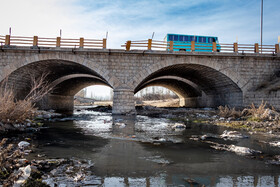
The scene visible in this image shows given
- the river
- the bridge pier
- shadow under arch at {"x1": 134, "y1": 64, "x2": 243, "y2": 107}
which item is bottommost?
the river

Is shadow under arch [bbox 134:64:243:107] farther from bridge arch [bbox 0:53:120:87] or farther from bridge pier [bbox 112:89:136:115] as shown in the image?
bridge arch [bbox 0:53:120:87]


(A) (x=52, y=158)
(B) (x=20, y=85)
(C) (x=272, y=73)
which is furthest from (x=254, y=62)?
(B) (x=20, y=85)

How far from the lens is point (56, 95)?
2548cm

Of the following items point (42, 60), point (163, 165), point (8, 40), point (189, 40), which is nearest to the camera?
point (163, 165)

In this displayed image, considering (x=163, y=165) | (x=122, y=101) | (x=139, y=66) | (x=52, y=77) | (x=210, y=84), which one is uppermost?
(x=139, y=66)

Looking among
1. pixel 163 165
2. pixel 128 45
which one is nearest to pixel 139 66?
pixel 128 45

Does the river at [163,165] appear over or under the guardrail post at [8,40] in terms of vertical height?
under

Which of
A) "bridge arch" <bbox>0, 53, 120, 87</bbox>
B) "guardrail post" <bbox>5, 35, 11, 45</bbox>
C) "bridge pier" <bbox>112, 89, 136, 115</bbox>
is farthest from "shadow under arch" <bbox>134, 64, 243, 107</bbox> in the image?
"guardrail post" <bbox>5, 35, 11, 45</bbox>

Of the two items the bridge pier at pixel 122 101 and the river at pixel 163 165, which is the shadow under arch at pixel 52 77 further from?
the river at pixel 163 165

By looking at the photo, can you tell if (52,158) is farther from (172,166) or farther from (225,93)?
(225,93)

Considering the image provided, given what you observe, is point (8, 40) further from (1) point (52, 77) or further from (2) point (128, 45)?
(2) point (128, 45)

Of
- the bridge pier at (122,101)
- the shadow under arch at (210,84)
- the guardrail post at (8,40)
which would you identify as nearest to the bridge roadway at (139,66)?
the bridge pier at (122,101)

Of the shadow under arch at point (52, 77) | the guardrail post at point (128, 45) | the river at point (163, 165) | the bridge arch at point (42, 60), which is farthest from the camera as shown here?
the shadow under arch at point (52, 77)

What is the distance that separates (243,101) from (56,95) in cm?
2171
